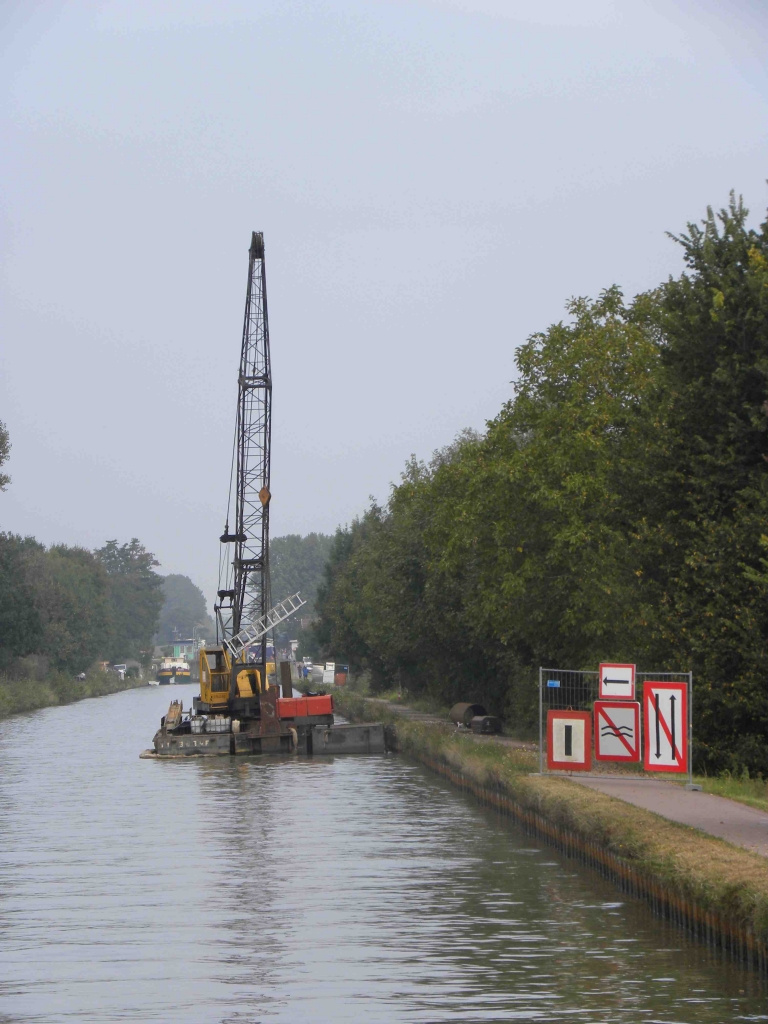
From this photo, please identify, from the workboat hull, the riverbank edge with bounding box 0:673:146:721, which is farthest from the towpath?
the riverbank edge with bounding box 0:673:146:721

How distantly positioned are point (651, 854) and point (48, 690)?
107 meters

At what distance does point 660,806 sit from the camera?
22.5 metres

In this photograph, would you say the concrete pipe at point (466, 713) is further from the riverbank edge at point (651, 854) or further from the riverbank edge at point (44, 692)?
the riverbank edge at point (44, 692)

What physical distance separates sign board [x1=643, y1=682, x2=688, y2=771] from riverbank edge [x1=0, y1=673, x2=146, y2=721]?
72.1 meters

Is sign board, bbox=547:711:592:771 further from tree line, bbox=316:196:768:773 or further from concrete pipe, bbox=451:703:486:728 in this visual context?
concrete pipe, bbox=451:703:486:728

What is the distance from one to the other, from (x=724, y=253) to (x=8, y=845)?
60.0 ft

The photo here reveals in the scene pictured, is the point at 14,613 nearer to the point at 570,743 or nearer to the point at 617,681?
A: the point at 570,743

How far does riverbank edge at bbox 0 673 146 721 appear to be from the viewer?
98.3m

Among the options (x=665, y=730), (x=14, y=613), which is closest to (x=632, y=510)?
(x=665, y=730)

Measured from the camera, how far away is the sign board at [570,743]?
88.9ft

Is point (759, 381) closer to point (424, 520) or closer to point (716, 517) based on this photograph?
point (716, 517)

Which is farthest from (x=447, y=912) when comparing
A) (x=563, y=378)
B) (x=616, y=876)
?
(x=563, y=378)

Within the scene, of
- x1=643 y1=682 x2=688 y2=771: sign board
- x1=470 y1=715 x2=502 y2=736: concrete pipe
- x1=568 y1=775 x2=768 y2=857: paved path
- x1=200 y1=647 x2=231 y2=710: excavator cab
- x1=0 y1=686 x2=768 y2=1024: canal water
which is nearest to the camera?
x1=0 y1=686 x2=768 y2=1024: canal water

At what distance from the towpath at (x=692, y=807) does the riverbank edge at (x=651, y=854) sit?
1.19 ft
